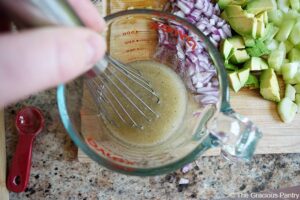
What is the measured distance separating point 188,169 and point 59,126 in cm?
33

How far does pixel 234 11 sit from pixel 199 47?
16 cm

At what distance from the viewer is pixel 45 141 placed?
1.00 m

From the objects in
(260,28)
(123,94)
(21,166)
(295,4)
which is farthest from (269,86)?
(21,166)

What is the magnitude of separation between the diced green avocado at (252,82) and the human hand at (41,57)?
56 centimetres

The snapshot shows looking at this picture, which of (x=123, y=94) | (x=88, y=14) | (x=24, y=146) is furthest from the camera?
(x=24, y=146)

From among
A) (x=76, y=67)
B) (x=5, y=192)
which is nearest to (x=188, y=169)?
(x=5, y=192)

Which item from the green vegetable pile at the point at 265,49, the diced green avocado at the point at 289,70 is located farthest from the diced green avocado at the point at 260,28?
the diced green avocado at the point at 289,70

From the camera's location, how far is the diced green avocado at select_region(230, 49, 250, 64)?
102 cm

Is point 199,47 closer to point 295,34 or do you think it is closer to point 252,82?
point 252,82

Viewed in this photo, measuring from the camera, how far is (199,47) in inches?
37.2

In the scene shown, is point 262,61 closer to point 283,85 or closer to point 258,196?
point 283,85

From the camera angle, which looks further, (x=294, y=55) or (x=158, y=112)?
(x=294, y=55)

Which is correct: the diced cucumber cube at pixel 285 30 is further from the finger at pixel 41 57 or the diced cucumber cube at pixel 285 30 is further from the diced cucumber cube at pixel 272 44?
the finger at pixel 41 57

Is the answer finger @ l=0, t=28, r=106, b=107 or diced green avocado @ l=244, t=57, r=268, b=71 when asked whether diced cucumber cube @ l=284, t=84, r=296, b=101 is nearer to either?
diced green avocado @ l=244, t=57, r=268, b=71
